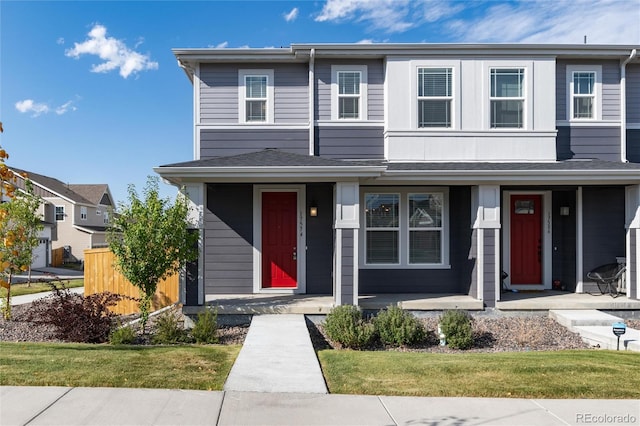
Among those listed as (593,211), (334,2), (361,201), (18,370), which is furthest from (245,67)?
(593,211)

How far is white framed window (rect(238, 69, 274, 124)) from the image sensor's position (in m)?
10.0

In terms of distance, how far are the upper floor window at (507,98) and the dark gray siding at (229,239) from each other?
5.90 meters

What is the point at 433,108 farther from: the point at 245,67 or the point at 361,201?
the point at 245,67

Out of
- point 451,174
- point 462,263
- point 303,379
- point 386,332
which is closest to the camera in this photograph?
point 303,379

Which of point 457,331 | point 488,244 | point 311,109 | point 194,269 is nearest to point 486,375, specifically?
point 457,331

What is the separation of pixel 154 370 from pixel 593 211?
9.84m

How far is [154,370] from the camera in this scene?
5.05 metres

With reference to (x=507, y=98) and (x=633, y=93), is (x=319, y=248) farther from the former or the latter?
(x=633, y=93)

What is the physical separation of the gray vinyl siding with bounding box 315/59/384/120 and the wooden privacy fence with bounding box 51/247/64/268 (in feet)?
96.1

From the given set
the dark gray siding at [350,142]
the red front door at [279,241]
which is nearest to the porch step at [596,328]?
the dark gray siding at [350,142]

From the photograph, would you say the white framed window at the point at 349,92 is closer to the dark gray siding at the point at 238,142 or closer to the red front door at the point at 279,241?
the dark gray siding at the point at 238,142

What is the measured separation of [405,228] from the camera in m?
9.81

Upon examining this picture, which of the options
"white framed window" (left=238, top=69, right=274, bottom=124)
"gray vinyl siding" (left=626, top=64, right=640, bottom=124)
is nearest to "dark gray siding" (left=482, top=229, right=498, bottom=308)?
"gray vinyl siding" (left=626, top=64, right=640, bottom=124)

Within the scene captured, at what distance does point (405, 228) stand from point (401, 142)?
1.95 meters
